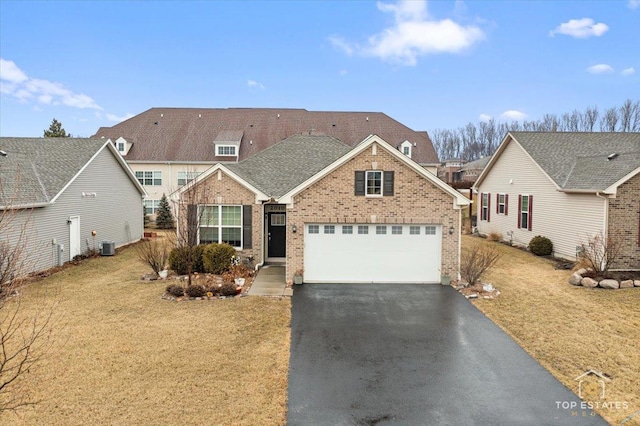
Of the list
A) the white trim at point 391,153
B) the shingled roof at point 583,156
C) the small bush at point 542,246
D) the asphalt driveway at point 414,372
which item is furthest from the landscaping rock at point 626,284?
the small bush at point 542,246

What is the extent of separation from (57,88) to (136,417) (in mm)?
37321

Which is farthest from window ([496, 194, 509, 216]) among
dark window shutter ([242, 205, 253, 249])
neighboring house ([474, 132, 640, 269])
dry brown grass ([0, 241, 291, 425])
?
dry brown grass ([0, 241, 291, 425])

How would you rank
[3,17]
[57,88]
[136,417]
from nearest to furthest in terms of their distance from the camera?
1. [136,417]
2. [3,17]
3. [57,88]

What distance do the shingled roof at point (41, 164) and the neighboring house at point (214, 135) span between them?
12963 mm

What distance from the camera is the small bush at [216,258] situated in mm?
15422

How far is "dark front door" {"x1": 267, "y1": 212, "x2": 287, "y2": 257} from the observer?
18.4 metres

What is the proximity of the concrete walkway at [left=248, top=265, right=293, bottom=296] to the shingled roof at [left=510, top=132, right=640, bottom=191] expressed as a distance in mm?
13106

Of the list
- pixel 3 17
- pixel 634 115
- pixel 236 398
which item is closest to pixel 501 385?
pixel 236 398

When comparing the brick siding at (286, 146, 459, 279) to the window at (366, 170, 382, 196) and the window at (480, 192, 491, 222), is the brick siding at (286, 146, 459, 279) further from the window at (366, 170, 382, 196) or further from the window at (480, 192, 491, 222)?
the window at (480, 192, 491, 222)

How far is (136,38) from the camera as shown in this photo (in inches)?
987

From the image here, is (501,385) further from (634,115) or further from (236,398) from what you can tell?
(634,115)

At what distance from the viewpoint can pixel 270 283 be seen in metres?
14.6

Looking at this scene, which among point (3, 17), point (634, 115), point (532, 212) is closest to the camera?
point (3, 17)

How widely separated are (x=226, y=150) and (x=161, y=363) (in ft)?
101
